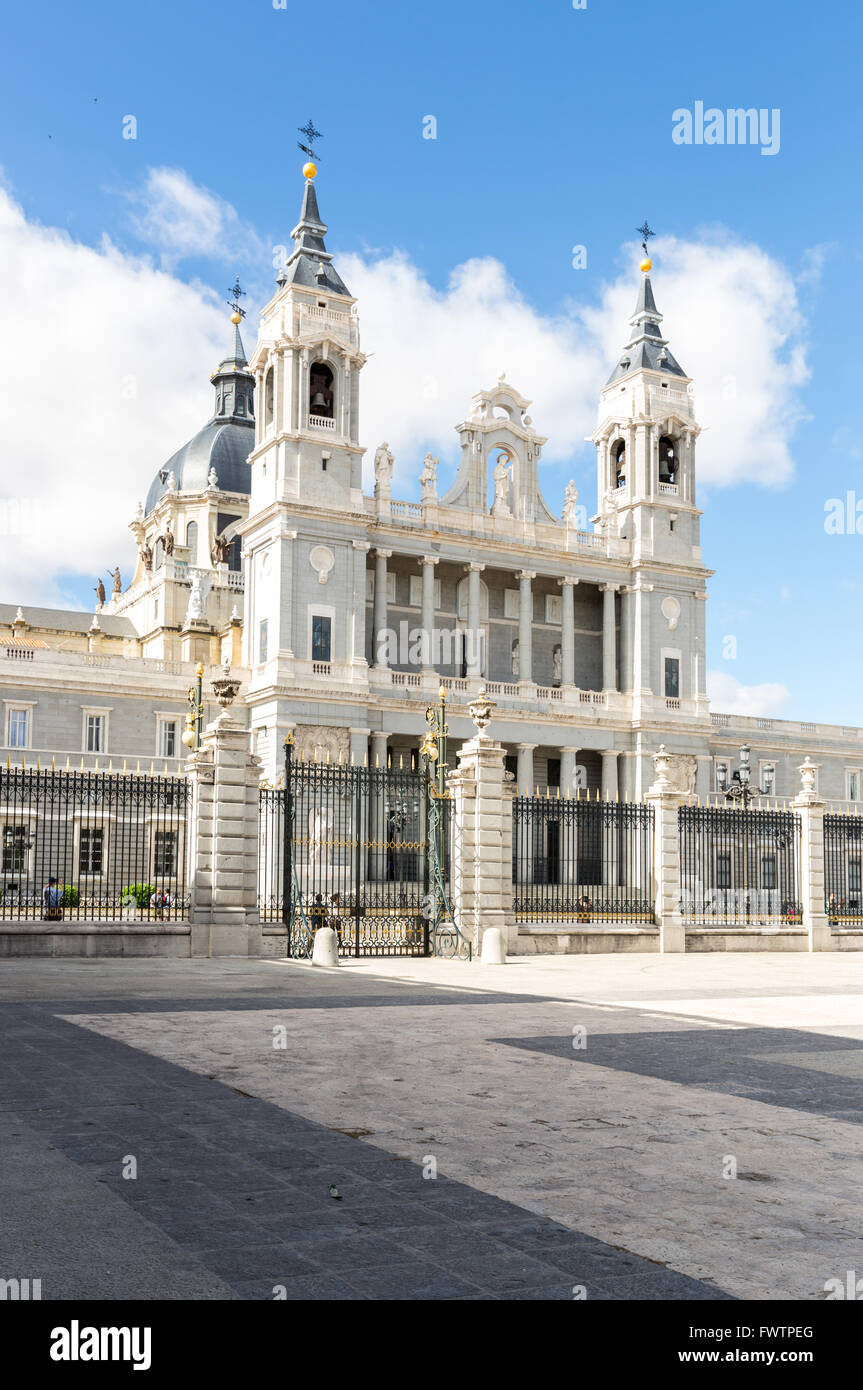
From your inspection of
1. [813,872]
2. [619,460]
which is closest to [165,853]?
[813,872]

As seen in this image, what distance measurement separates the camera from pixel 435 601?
6156 cm

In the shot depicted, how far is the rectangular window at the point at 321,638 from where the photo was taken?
53656 millimetres

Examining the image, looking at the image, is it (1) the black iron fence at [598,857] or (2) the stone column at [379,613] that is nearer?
(1) the black iron fence at [598,857]

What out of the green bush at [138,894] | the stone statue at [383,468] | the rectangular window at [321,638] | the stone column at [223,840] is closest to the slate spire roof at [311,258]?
the stone statue at [383,468]

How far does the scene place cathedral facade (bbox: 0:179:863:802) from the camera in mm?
53000

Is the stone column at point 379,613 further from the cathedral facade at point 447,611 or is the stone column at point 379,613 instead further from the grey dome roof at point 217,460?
the grey dome roof at point 217,460

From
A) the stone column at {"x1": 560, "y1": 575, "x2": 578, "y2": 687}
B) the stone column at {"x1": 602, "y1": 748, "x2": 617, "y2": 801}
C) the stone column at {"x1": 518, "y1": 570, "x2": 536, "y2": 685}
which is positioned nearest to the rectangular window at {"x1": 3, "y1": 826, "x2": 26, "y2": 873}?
the stone column at {"x1": 518, "y1": 570, "x2": 536, "y2": 685}

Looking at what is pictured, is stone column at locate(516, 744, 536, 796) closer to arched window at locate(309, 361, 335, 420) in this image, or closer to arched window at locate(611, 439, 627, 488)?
arched window at locate(611, 439, 627, 488)

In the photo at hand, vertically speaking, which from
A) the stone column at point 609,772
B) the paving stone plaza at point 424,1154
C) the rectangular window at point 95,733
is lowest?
the paving stone plaza at point 424,1154

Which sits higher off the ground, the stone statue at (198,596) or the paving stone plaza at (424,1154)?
the stone statue at (198,596)

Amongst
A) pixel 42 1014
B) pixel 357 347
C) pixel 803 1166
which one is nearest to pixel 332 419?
pixel 357 347

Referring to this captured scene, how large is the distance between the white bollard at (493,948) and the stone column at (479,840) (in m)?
1.54

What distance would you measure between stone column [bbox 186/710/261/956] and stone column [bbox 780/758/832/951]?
14.4m
